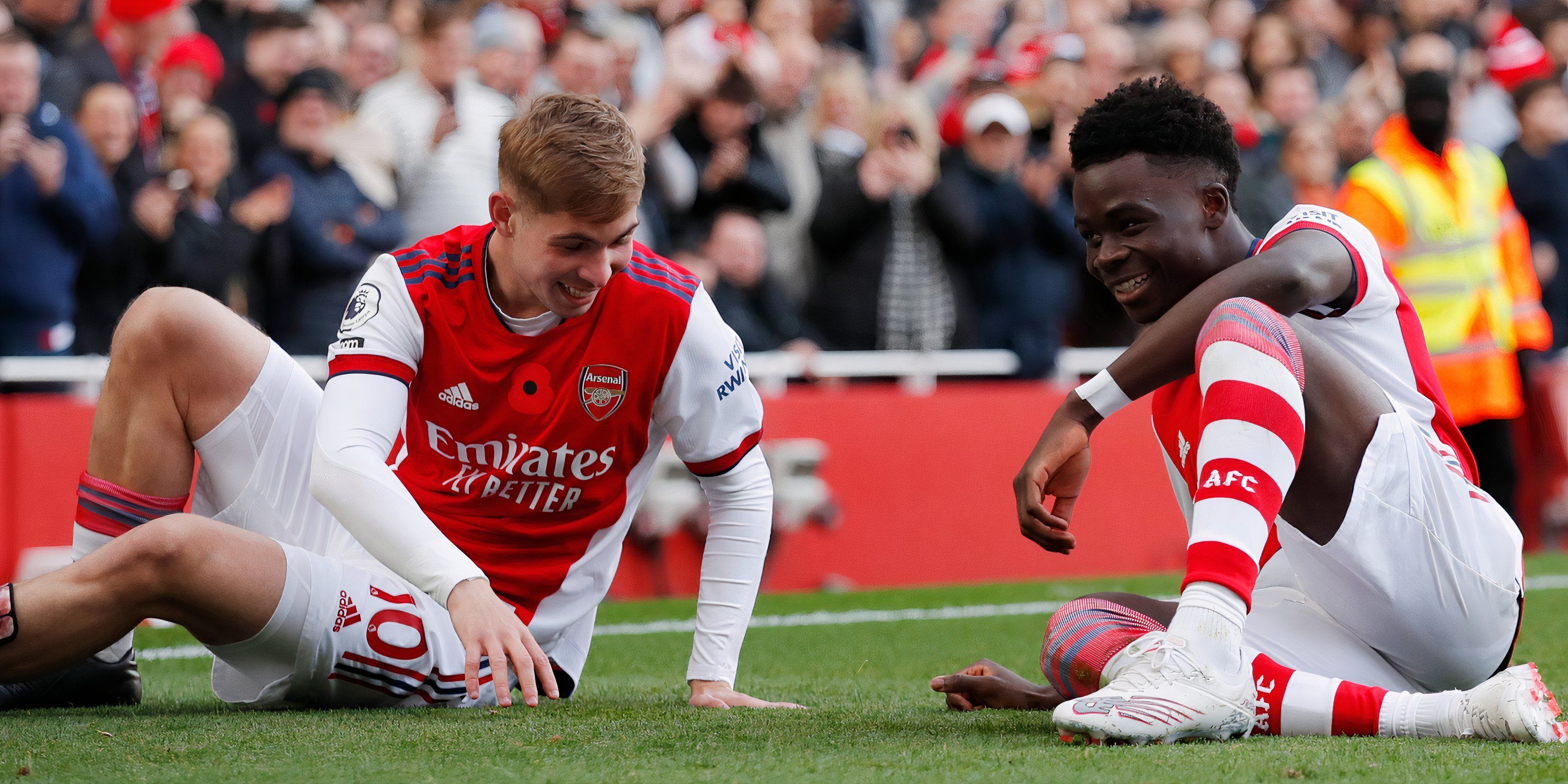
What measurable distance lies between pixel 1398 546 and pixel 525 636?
150 cm

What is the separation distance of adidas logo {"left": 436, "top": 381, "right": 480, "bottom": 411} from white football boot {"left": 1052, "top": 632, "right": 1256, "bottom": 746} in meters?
1.36

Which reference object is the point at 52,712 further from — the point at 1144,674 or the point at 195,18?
the point at 195,18

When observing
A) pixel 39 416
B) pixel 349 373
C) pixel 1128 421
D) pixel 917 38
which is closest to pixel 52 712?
pixel 349 373

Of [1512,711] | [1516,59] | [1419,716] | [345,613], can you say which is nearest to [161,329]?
[345,613]

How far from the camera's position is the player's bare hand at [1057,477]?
2938 mm

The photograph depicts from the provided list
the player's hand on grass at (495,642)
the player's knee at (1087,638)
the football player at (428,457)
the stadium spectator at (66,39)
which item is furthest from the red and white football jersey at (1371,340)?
the stadium spectator at (66,39)

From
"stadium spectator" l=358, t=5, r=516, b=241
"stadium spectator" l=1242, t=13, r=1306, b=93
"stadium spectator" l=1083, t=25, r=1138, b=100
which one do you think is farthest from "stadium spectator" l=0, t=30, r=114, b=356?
"stadium spectator" l=1242, t=13, r=1306, b=93

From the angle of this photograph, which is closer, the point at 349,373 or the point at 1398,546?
the point at 1398,546

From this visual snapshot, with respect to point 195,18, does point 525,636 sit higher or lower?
lower

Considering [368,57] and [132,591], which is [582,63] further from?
[132,591]

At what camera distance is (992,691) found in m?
3.41

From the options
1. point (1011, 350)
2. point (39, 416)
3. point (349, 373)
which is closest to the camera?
point (349, 373)

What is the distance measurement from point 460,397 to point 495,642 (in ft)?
2.73

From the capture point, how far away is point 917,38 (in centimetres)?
1027
